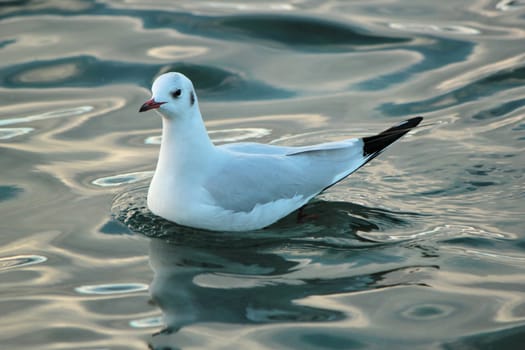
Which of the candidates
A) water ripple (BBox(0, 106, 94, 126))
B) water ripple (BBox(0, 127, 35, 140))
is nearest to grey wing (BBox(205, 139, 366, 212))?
water ripple (BBox(0, 127, 35, 140))

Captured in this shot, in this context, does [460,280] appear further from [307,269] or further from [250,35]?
[250,35]

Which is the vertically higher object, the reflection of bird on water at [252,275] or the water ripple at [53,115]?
the water ripple at [53,115]

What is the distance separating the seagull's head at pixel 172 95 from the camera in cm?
645

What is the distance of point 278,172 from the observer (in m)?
6.95

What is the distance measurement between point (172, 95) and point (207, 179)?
63 cm

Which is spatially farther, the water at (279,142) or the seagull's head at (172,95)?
the seagull's head at (172,95)

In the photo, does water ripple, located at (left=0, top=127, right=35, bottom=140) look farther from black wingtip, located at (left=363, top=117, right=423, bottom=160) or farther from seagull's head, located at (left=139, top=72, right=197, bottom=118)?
black wingtip, located at (left=363, top=117, right=423, bottom=160)

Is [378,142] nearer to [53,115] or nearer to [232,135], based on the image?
[232,135]

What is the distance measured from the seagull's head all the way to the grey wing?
501 millimetres

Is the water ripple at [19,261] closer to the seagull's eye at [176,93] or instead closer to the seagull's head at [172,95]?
the seagull's head at [172,95]

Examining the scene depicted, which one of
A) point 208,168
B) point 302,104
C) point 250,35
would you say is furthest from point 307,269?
point 250,35

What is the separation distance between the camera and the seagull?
6.63 meters

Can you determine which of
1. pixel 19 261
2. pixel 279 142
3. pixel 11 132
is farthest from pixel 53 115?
pixel 19 261

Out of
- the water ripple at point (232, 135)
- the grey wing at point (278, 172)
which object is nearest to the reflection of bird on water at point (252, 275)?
the grey wing at point (278, 172)
